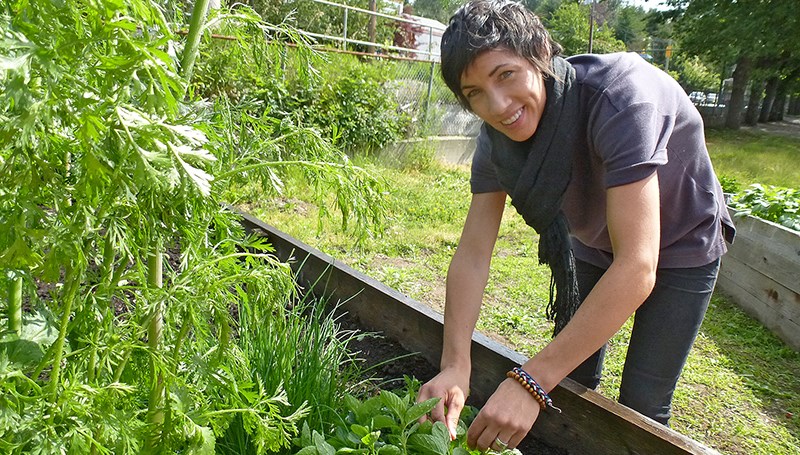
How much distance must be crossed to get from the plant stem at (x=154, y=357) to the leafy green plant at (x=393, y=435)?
37cm

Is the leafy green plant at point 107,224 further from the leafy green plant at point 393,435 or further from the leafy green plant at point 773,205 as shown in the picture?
the leafy green plant at point 773,205

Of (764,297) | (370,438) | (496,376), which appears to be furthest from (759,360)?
(370,438)

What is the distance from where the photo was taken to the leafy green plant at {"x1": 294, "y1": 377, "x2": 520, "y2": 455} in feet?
5.07

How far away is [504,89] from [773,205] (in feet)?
12.6

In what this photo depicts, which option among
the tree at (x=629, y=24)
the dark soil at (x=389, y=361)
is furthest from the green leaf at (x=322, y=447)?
the tree at (x=629, y=24)

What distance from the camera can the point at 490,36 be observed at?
156 cm

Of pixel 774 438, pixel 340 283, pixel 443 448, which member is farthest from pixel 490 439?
pixel 774 438

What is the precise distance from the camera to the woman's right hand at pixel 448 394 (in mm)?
1678

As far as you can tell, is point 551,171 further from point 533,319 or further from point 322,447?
point 533,319

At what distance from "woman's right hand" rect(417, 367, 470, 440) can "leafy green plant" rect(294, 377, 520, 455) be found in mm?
32

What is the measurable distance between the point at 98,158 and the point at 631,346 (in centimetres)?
173

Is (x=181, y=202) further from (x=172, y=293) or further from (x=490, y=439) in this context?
(x=490, y=439)

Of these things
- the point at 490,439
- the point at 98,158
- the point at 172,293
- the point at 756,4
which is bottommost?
the point at 490,439

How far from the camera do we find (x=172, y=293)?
4.11 ft
